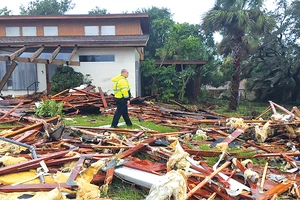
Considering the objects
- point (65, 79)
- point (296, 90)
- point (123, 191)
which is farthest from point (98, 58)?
point (296, 90)

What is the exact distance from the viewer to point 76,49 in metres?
15.5

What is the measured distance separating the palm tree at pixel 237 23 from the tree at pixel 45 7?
94.7 feet

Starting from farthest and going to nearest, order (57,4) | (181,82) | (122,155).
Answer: (57,4) < (181,82) < (122,155)

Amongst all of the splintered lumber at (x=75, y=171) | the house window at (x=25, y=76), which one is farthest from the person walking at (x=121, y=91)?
the house window at (x=25, y=76)

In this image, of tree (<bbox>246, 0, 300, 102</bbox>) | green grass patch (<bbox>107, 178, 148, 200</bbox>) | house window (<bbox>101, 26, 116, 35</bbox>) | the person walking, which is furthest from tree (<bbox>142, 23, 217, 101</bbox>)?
green grass patch (<bbox>107, 178, 148, 200</bbox>)

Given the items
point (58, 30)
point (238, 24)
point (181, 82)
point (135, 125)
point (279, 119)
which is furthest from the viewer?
point (58, 30)

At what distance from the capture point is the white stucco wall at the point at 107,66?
16250mm

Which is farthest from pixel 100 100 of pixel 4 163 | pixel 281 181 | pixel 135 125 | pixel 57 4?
pixel 57 4

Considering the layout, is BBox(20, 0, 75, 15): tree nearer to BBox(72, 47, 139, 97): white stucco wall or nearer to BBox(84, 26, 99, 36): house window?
BBox(84, 26, 99, 36): house window

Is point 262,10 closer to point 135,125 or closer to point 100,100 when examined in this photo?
point 100,100

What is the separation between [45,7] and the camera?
37969mm

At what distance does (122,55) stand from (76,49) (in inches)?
104

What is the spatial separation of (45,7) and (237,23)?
101 feet

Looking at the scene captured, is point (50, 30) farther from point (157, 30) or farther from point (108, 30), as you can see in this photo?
point (157, 30)
